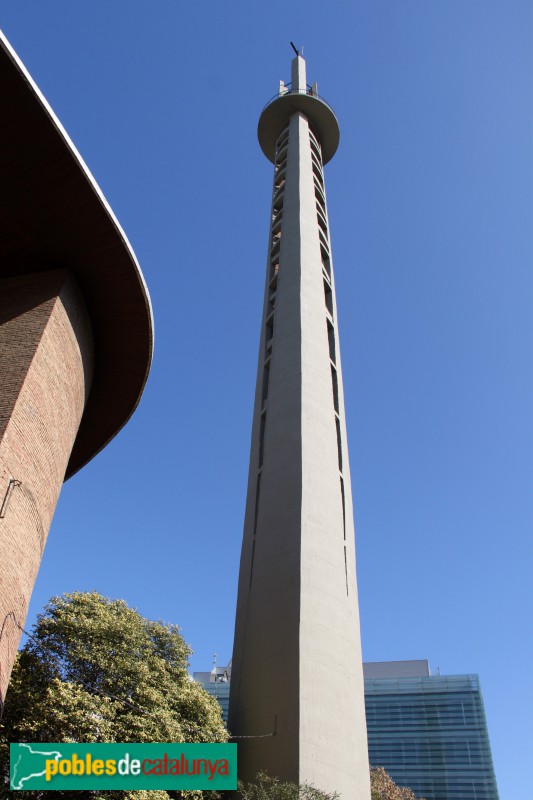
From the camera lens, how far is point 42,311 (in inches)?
523

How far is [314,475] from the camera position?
23031 mm

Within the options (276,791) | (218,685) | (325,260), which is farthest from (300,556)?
(218,685)

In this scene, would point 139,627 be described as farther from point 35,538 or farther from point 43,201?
point 43,201

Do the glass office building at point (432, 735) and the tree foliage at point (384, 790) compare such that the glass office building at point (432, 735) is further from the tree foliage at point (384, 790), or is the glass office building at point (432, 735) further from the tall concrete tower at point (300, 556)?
the tall concrete tower at point (300, 556)

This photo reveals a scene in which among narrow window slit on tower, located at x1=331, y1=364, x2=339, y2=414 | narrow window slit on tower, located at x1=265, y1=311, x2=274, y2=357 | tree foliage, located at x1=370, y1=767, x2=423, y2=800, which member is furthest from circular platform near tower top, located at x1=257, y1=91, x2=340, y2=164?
tree foliage, located at x1=370, y1=767, x2=423, y2=800

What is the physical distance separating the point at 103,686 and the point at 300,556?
691 centimetres

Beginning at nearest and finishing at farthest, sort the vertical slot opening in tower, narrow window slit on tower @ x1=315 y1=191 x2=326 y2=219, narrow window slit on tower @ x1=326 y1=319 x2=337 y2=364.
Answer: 1. the vertical slot opening in tower
2. narrow window slit on tower @ x1=326 y1=319 x2=337 y2=364
3. narrow window slit on tower @ x1=315 y1=191 x2=326 y2=219

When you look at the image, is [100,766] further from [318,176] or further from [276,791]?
[318,176]

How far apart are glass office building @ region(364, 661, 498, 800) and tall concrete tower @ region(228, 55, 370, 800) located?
189ft

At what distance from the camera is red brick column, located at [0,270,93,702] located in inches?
447

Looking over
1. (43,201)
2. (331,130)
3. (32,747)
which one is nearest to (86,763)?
(32,747)

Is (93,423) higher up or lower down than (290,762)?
higher up

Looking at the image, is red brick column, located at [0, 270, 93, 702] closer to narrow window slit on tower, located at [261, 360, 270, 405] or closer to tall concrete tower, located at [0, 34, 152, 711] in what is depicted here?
tall concrete tower, located at [0, 34, 152, 711]

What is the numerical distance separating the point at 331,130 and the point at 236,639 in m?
31.9
